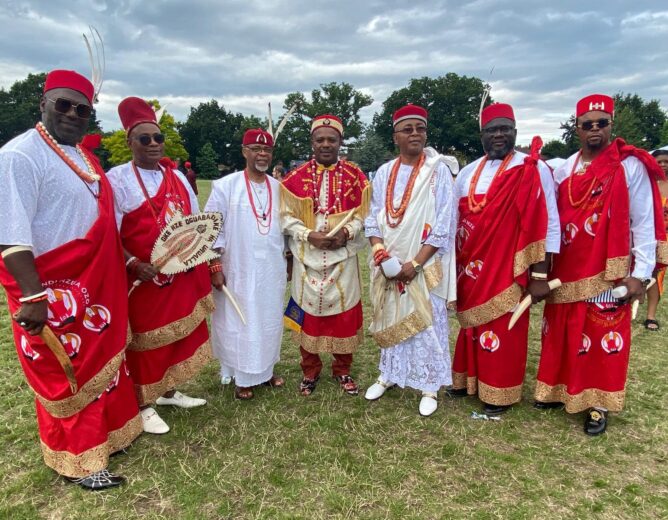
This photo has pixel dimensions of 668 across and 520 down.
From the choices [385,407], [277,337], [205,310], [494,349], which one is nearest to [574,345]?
[494,349]

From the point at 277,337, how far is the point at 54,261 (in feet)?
→ 6.39

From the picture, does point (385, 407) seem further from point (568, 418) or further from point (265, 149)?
point (265, 149)

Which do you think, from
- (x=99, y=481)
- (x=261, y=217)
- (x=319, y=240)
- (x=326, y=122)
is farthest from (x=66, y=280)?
(x=326, y=122)

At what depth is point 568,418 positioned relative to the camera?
3.49m

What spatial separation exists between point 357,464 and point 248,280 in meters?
1.69

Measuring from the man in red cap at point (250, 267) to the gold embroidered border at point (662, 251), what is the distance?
113 inches

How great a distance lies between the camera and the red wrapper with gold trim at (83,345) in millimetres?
2486

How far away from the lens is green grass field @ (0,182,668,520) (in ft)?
8.25

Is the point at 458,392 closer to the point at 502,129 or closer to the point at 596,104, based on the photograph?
the point at 502,129

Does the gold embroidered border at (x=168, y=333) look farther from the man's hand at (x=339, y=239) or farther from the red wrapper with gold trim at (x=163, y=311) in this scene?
the man's hand at (x=339, y=239)

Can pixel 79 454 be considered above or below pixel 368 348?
above

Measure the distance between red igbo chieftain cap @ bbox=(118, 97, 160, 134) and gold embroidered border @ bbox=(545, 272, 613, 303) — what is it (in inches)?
128

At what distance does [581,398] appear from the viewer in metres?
3.37

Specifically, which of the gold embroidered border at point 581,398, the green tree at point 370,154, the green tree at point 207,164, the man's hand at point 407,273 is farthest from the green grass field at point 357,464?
the green tree at point 207,164
